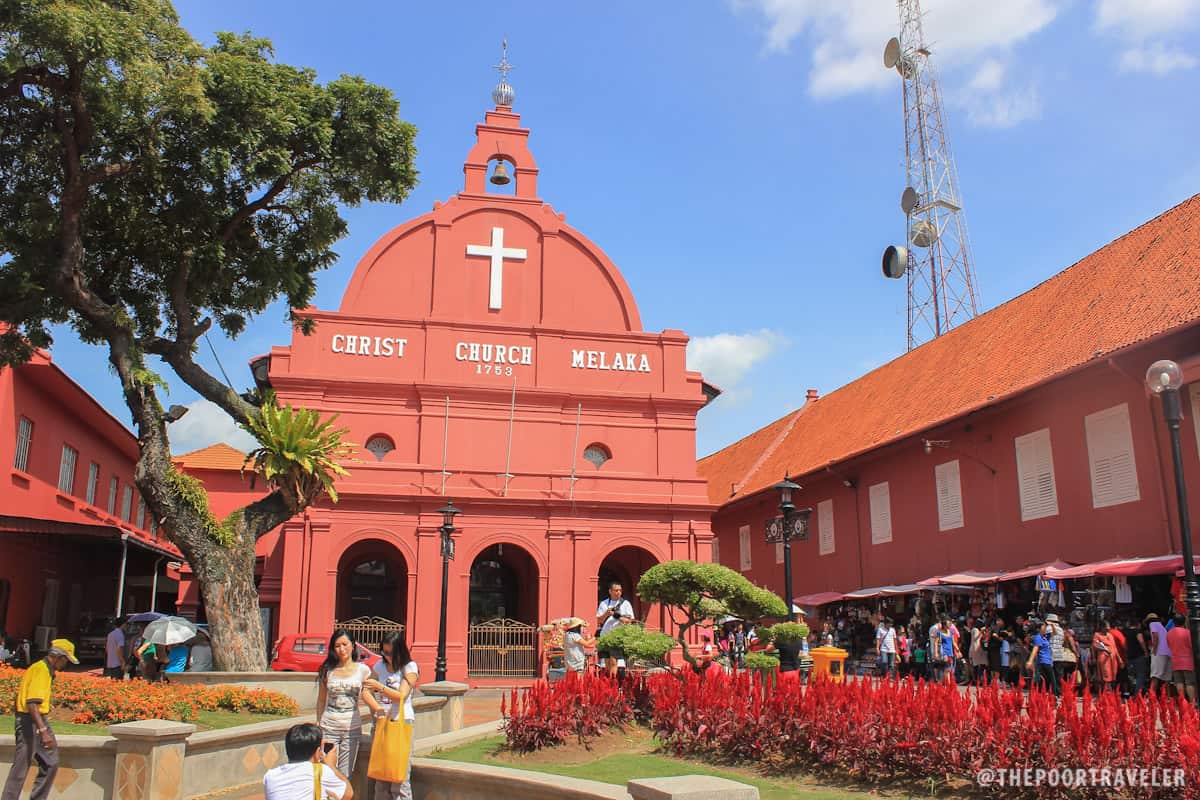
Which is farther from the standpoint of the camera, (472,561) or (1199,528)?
(472,561)

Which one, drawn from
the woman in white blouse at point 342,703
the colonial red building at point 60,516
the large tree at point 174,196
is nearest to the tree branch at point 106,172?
the large tree at point 174,196

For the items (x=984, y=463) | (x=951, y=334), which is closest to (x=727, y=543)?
(x=951, y=334)

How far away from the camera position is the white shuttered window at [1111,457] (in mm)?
16484

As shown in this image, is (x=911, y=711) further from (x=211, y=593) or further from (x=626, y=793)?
(x=211, y=593)

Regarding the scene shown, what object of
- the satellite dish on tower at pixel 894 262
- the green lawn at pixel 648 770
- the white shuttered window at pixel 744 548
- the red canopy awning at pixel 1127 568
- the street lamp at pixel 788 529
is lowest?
the green lawn at pixel 648 770

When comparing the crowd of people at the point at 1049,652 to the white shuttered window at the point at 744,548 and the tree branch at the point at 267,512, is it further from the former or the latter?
the white shuttered window at the point at 744,548

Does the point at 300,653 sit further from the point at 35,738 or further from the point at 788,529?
the point at 35,738

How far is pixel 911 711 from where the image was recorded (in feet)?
23.7

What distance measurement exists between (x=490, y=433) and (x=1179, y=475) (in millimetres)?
17424

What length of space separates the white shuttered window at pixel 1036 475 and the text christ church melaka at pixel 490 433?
303 inches

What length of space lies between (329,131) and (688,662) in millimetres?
9727

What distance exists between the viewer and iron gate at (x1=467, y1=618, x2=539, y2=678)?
22.2 meters

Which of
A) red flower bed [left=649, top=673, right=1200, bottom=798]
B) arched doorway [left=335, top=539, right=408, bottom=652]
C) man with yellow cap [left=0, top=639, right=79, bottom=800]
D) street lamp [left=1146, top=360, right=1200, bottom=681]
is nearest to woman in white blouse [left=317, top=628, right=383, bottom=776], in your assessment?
man with yellow cap [left=0, top=639, right=79, bottom=800]

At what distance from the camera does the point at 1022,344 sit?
21625mm
